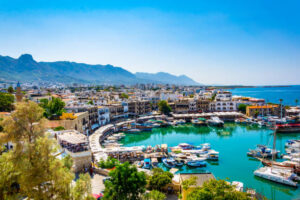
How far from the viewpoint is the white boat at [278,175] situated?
803 inches

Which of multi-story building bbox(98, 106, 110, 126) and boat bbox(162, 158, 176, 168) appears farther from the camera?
multi-story building bbox(98, 106, 110, 126)

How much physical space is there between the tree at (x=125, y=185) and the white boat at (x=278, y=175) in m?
16.4

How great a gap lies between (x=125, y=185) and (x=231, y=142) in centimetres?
2909

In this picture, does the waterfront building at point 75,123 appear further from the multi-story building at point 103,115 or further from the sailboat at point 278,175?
the sailboat at point 278,175

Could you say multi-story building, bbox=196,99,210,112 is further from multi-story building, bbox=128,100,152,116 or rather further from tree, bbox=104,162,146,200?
tree, bbox=104,162,146,200

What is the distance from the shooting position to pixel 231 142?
35.9 m

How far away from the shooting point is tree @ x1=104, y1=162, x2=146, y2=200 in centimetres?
1151

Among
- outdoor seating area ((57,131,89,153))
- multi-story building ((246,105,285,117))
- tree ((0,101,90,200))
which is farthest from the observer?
multi-story building ((246,105,285,117))

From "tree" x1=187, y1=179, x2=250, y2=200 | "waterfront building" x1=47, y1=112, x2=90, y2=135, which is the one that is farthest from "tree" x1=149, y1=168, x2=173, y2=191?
"waterfront building" x1=47, y1=112, x2=90, y2=135

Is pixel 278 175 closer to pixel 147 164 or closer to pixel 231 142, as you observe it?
pixel 147 164

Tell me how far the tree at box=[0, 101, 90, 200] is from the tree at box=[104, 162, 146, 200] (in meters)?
4.95

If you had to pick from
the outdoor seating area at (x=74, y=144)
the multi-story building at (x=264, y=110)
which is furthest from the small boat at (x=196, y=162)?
the multi-story building at (x=264, y=110)

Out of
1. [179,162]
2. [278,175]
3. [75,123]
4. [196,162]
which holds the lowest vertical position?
[179,162]

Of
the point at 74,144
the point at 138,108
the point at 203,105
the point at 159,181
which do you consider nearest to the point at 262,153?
the point at 159,181
